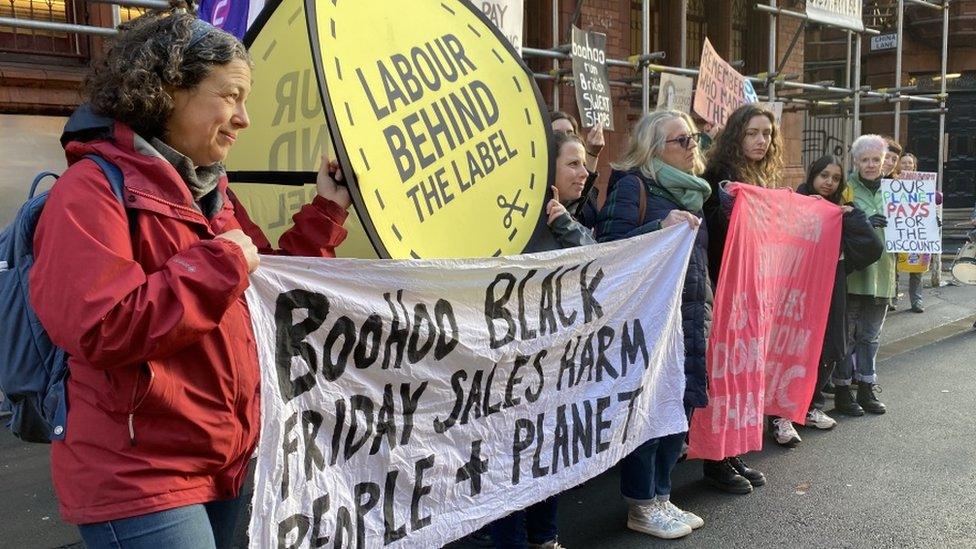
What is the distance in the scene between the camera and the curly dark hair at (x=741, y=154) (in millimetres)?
4180

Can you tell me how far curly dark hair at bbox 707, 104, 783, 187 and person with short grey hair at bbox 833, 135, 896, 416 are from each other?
1.37 metres

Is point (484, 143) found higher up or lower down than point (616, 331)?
higher up

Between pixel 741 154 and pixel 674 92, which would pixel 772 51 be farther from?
pixel 741 154

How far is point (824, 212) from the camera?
182 inches

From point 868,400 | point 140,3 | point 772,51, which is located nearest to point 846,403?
point 868,400

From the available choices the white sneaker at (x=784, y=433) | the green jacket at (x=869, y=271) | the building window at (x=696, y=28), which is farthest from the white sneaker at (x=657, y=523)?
the building window at (x=696, y=28)

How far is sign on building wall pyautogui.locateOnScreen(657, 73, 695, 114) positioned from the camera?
22.8 feet

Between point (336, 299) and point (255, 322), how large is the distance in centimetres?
28

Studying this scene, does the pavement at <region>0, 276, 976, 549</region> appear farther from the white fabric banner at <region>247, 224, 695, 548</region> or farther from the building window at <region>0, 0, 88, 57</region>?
the building window at <region>0, 0, 88, 57</region>

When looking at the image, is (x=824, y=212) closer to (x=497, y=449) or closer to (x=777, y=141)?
(x=777, y=141)

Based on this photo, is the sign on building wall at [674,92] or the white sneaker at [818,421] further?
the sign on building wall at [674,92]

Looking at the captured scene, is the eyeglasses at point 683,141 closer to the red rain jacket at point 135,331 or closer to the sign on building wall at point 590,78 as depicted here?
the sign on building wall at point 590,78

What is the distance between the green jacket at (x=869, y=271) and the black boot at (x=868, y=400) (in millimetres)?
640

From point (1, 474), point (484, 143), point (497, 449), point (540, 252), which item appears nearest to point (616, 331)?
point (540, 252)
